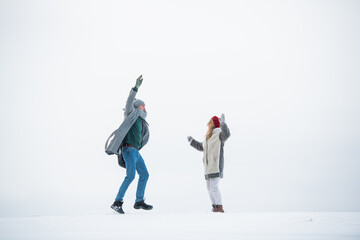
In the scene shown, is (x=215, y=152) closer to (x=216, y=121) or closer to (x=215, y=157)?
(x=215, y=157)

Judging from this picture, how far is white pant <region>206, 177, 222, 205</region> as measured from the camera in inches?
289

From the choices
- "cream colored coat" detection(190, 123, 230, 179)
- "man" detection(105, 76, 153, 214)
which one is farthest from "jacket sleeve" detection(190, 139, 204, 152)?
"man" detection(105, 76, 153, 214)

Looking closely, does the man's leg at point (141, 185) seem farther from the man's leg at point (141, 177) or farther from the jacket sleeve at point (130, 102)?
the jacket sleeve at point (130, 102)

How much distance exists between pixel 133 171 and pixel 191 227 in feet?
7.66

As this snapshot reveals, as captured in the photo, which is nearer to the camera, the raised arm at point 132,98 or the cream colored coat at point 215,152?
the raised arm at point 132,98

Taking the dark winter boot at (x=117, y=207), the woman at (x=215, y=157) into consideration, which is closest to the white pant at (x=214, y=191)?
the woman at (x=215, y=157)

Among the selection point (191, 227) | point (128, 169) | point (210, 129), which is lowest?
point (191, 227)

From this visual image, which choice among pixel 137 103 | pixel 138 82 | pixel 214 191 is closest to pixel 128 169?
pixel 137 103

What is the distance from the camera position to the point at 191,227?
4.72m

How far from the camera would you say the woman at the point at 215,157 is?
24.3 ft

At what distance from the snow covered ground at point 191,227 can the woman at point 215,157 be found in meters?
1.74

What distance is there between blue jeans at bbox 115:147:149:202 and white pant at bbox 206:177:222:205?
1.34 m
